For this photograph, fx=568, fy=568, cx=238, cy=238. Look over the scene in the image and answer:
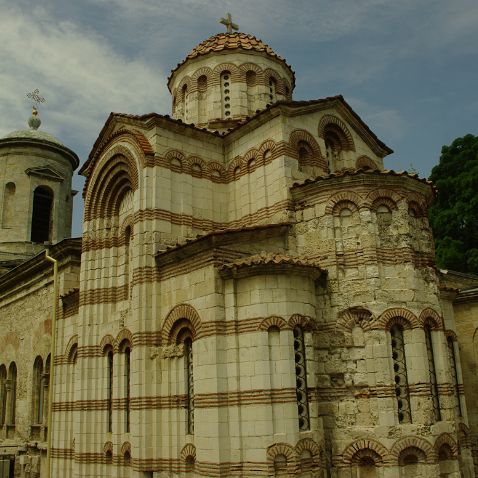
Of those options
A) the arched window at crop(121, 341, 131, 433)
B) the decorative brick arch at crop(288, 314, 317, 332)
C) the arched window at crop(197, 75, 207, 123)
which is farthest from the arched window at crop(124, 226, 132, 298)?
the decorative brick arch at crop(288, 314, 317, 332)

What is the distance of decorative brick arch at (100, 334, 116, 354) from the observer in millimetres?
13539

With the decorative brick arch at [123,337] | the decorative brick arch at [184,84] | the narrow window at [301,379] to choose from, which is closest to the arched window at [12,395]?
the decorative brick arch at [123,337]

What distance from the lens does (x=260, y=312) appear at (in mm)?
A: 10508

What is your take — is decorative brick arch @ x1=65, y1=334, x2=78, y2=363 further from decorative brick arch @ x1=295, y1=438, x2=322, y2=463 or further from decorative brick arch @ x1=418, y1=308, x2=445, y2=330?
decorative brick arch @ x1=418, y1=308, x2=445, y2=330

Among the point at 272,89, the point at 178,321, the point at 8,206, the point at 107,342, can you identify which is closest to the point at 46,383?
the point at 107,342

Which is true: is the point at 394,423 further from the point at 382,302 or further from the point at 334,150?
the point at 334,150

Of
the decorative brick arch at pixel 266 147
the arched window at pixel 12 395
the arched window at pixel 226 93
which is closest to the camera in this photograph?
the decorative brick arch at pixel 266 147

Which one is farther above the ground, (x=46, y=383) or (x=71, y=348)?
A: (x=71, y=348)

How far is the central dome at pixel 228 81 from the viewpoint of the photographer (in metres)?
17.0

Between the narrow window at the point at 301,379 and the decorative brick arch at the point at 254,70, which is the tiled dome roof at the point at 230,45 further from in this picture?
the narrow window at the point at 301,379

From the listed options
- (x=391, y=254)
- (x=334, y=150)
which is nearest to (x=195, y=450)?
(x=391, y=254)

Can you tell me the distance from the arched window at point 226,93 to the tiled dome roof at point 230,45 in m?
0.83

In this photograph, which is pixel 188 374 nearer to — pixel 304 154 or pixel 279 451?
pixel 279 451

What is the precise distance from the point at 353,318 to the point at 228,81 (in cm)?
933
